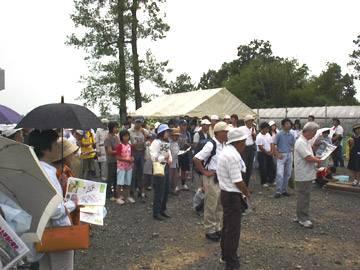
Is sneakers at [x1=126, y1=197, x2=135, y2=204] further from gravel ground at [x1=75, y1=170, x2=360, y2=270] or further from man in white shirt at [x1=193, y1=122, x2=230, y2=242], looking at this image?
man in white shirt at [x1=193, y1=122, x2=230, y2=242]

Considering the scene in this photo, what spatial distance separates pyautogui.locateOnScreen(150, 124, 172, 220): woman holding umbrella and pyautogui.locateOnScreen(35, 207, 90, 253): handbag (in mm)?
3432

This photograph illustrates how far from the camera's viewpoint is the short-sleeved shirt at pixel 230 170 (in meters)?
4.06

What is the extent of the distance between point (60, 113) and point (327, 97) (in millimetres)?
37364

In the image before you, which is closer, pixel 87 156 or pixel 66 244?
pixel 66 244

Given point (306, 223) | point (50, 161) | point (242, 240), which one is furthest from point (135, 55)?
point (50, 161)

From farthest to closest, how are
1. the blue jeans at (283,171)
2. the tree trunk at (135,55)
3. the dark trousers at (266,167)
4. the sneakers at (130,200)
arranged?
the tree trunk at (135,55)
the dark trousers at (266,167)
the blue jeans at (283,171)
the sneakers at (130,200)

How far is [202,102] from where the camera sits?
13.3m

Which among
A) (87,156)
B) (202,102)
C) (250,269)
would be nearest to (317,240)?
(250,269)

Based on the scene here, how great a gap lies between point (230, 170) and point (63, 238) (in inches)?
88.0

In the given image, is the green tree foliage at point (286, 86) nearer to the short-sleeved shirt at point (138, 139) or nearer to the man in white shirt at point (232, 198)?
the short-sleeved shirt at point (138, 139)

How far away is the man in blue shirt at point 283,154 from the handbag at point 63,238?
6.23 meters

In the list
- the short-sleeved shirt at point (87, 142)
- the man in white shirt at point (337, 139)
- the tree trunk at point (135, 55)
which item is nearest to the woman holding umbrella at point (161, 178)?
the short-sleeved shirt at point (87, 142)

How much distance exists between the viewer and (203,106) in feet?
43.4

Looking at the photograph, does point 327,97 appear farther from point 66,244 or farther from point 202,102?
point 66,244
